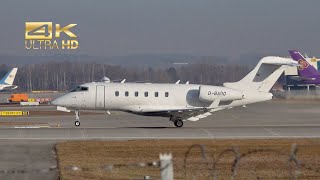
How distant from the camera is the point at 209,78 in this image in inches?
3369

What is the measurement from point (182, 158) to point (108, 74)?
11357 cm

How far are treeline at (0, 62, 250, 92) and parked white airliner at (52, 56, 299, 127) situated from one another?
21729mm

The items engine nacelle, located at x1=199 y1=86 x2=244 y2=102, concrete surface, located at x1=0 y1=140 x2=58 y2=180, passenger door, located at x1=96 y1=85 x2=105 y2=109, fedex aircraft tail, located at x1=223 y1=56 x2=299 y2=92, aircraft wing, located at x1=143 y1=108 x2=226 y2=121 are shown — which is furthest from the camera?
fedex aircraft tail, located at x1=223 y1=56 x2=299 y2=92

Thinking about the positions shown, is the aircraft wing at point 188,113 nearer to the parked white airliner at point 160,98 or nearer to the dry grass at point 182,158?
the parked white airliner at point 160,98

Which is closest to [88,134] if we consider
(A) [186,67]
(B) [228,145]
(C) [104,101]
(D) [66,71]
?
(C) [104,101]

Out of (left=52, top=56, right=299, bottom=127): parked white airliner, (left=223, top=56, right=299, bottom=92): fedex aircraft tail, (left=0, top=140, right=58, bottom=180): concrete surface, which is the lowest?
(left=0, top=140, right=58, bottom=180): concrete surface

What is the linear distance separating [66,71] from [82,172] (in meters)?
139

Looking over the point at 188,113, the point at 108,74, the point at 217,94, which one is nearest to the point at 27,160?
the point at 188,113

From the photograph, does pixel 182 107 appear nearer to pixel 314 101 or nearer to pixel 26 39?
pixel 314 101

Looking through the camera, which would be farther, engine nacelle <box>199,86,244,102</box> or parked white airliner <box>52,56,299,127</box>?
engine nacelle <box>199,86,244,102</box>

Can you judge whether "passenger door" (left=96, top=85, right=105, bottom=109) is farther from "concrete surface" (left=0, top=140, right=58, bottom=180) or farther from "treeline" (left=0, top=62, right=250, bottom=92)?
"treeline" (left=0, top=62, right=250, bottom=92)

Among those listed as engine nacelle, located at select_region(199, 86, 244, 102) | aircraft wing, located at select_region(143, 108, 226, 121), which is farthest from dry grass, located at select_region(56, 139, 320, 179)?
engine nacelle, located at select_region(199, 86, 244, 102)

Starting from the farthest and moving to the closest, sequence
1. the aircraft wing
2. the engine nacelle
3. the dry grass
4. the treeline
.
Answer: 1. the treeline
2. the engine nacelle
3. the aircraft wing
4. the dry grass

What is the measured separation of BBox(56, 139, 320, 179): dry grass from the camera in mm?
22703
